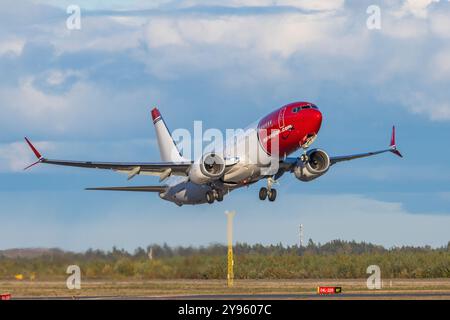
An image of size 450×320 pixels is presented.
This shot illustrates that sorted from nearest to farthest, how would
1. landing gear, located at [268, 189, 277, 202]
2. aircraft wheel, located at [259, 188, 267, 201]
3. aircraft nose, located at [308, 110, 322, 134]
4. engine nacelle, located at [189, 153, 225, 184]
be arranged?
aircraft nose, located at [308, 110, 322, 134] < engine nacelle, located at [189, 153, 225, 184] < landing gear, located at [268, 189, 277, 202] < aircraft wheel, located at [259, 188, 267, 201]

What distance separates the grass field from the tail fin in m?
14.8

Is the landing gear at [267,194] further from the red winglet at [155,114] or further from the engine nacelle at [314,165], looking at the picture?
the red winglet at [155,114]

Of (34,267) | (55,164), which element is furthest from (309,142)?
(34,267)

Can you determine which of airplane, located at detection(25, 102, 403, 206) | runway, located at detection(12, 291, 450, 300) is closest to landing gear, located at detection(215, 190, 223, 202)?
airplane, located at detection(25, 102, 403, 206)

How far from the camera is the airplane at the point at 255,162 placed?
65.8m

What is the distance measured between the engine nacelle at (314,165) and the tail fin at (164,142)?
16563 millimetres

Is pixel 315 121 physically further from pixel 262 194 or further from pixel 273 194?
pixel 262 194

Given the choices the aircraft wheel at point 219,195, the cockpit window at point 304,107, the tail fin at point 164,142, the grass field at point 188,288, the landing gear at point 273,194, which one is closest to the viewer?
the grass field at point 188,288

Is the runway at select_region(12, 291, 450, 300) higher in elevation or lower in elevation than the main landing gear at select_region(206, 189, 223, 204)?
lower

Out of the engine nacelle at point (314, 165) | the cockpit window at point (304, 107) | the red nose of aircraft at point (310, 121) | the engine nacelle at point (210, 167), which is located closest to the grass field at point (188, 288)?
the engine nacelle at point (210, 167)

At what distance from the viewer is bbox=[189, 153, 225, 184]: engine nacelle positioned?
68.5 metres

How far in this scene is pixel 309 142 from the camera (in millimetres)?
66688

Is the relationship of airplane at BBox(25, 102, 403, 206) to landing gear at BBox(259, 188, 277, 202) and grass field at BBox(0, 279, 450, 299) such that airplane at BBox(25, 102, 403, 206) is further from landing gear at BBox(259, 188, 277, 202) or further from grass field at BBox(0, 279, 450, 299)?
grass field at BBox(0, 279, 450, 299)
